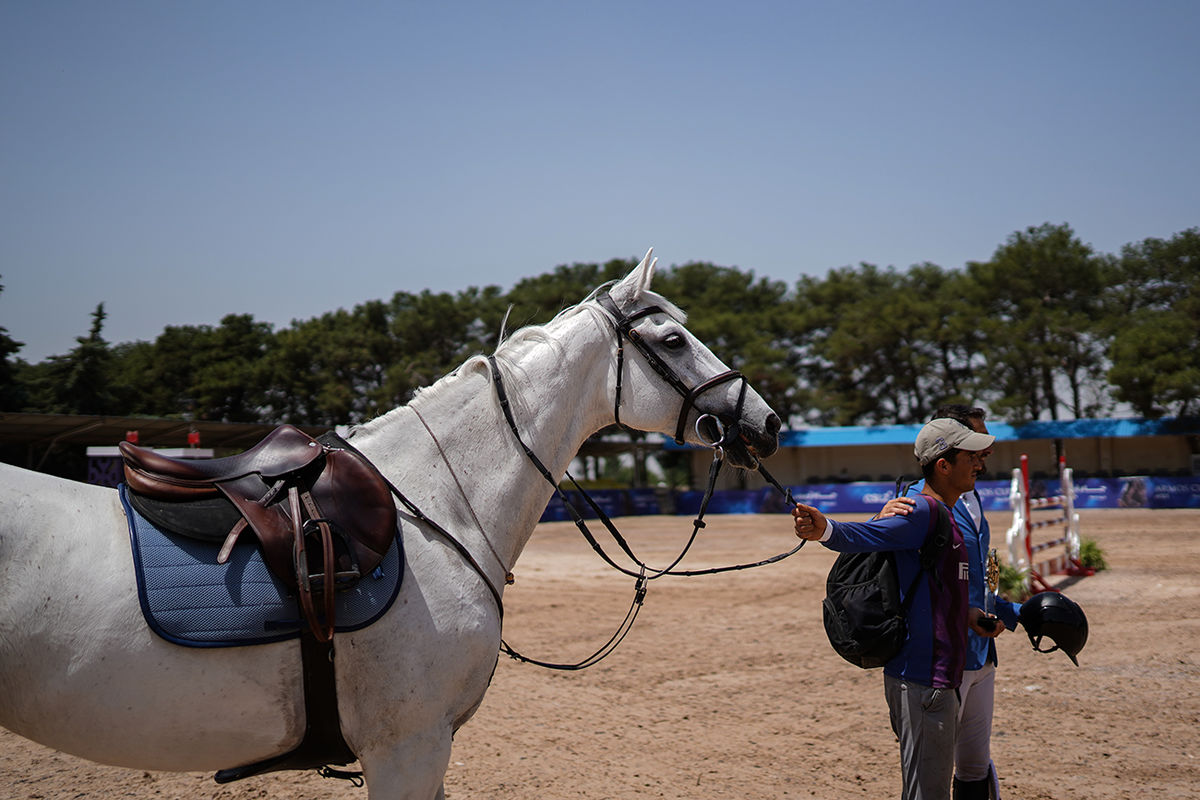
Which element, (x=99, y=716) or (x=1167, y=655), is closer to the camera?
(x=99, y=716)

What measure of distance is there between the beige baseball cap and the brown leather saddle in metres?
1.99

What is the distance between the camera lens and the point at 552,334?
2.95 meters

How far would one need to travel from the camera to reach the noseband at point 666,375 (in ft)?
9.42

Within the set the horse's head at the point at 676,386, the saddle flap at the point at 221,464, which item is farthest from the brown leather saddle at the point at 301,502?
the horse's head at the point at 676,386

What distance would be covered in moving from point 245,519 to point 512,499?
0.84m

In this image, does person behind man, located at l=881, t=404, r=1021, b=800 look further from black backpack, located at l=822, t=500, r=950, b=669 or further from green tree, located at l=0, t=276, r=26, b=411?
green tree, located at l=0, t=276, r=26, b=411

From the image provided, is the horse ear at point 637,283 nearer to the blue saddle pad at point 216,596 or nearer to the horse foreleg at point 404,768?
the blue saddle pad at point 216,596

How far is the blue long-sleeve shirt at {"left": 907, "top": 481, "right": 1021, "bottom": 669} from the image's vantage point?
124 inches

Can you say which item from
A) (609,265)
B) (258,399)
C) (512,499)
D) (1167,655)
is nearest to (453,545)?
(512,499)

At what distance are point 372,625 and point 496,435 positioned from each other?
2.47ft

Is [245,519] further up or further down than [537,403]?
further down

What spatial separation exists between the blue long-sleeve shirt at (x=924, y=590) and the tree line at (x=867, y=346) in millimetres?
32878

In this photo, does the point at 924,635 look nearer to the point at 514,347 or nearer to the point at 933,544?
the point at 933,544

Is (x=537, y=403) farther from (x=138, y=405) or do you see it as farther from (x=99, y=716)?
(x=138, y=405)
